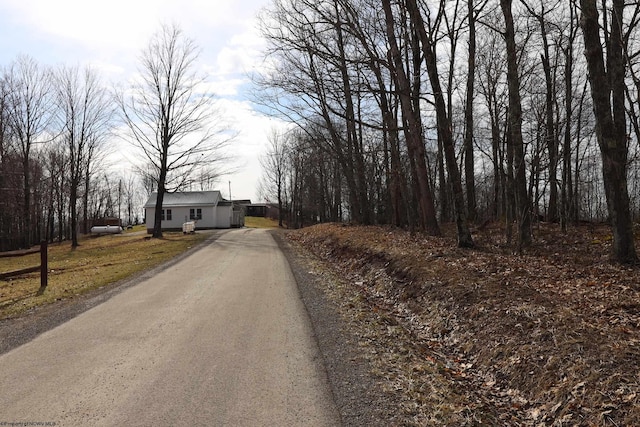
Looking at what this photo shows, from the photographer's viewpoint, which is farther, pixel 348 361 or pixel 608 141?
pixel 608 141

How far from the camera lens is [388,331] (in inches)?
277

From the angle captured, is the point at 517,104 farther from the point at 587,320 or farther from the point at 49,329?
the point at 49,329

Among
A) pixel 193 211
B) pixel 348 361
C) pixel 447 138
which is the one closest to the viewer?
pixel 348 361

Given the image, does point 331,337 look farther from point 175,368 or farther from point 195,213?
point 195,213

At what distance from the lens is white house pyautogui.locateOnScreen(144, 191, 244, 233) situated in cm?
4984

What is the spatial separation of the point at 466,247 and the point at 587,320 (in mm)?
7106

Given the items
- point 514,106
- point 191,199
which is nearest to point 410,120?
point 514,106

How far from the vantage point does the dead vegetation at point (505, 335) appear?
4.29 meters

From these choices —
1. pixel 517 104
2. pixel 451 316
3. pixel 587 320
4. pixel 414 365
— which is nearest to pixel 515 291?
pixel 451 316

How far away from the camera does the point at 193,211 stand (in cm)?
4991

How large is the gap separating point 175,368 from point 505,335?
4091mm

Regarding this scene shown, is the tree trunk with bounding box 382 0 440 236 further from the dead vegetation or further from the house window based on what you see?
the house window

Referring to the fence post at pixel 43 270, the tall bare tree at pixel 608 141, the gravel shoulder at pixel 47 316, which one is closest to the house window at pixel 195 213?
the fence post at pixel 43 270

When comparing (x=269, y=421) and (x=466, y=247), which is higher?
(x=466, y=247)
